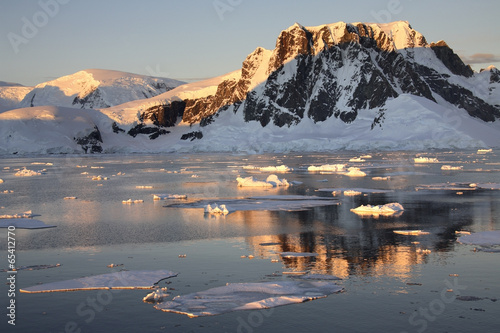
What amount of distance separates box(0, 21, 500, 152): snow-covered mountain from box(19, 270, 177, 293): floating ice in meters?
117

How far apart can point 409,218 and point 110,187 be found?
22.9 meters

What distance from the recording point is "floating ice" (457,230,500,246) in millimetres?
17359

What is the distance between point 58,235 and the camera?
1994 centimetres

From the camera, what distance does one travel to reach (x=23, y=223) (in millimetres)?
22328

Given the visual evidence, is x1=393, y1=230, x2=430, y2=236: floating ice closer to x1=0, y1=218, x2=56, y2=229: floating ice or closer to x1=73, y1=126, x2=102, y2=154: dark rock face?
x1=0, y1=218, x2=56, y2=229: floating ice

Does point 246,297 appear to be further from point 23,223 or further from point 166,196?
point 166,196

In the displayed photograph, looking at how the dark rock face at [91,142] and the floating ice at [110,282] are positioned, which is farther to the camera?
the dark rock face at [91,142]

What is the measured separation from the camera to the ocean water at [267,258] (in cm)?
1082

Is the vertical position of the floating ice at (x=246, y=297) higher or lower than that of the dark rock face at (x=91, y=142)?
lower

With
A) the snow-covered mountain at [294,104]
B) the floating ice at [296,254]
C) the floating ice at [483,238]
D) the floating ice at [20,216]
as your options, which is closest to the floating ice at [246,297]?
the floating ice at [296,254]

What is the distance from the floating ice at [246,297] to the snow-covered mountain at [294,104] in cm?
11785

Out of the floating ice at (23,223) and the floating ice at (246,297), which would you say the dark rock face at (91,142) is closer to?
the floating ice at (23,223)

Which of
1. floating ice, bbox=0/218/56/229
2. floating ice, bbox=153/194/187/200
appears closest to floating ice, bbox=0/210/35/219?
floating ice, bbox=0/218/56/229

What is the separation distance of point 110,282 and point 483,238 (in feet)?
38.3
